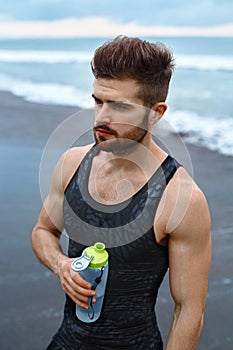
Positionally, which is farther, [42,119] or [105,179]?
[42,119]

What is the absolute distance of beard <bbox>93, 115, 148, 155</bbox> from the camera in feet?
6.89

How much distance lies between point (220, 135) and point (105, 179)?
9.87 m

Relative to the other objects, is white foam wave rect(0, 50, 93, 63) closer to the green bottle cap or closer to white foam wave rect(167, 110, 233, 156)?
white foam wave rect(167, 110, 233, 156)

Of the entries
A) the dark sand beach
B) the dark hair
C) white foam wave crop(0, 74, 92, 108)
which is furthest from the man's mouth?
white foam wave crop(0, 74, 92, 108)

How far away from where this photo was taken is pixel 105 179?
231 centimetres

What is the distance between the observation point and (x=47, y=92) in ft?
63.0

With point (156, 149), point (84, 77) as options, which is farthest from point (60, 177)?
point (84, 77)

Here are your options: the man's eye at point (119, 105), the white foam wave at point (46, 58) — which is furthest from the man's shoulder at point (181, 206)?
the white foam wave at point (46, 58)

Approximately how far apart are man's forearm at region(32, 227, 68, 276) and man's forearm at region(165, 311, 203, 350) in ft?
1.76

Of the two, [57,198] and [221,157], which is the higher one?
[57,198]

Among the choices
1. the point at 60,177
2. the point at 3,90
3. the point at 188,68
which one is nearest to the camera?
the point at 60,177

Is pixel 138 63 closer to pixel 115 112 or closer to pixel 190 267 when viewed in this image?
pixel 115 112

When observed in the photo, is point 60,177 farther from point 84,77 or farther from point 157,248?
point 84,77

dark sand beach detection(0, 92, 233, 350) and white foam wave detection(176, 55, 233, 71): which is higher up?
Result: dark sand beach detection(0, 92, 233, 350)
